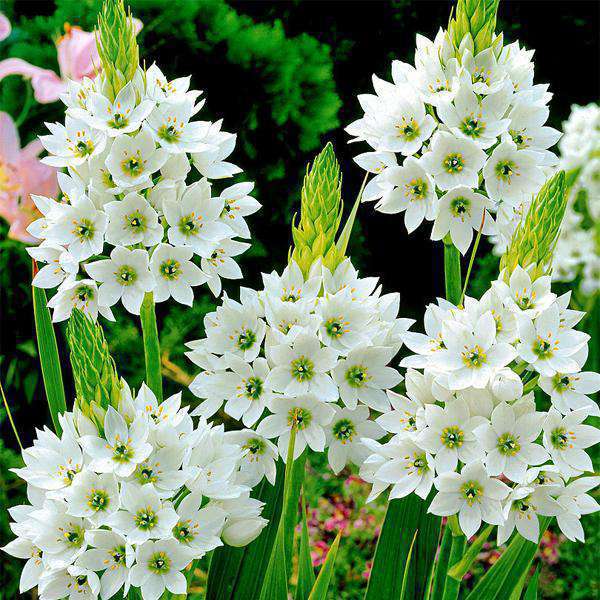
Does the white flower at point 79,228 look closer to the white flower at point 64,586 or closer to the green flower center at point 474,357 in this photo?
the white flower at point 64,586

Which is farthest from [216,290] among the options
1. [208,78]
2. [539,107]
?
[208,78]

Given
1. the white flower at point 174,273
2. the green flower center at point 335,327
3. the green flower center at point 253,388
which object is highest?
the white flower at point 174,273

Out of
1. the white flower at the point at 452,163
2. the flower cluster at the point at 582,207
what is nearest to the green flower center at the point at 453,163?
the white flower at the point at 452,163

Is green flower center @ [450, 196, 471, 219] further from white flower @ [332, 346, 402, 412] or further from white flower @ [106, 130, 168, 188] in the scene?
white flower @ [106, 130, 168, 188]

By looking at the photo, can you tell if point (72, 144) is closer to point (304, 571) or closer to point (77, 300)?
point (77, 300)

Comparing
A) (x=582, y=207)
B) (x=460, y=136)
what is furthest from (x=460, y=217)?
(x=582, y=207)
